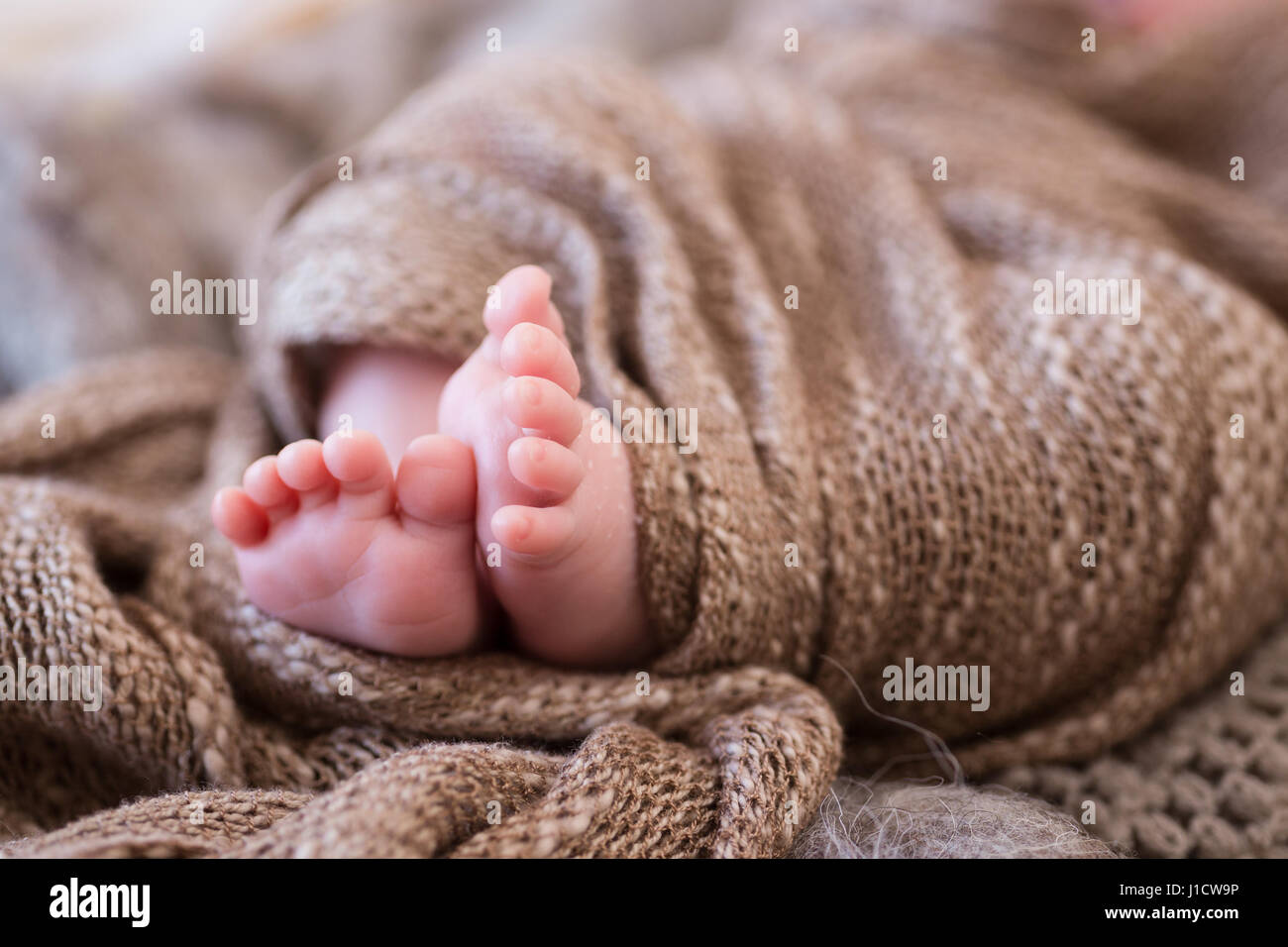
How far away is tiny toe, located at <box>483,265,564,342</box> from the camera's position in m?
0.54

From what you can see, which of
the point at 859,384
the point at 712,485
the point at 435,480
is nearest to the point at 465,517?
the point at 435,480

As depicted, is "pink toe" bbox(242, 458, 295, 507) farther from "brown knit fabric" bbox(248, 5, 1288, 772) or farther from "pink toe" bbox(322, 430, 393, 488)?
"brown knit fabric" bbox(248, 5, 1288, 772)

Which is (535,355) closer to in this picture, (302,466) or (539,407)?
(539,407)

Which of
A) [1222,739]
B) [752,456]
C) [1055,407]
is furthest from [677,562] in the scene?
[1222,739]

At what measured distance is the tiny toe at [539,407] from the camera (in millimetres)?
478

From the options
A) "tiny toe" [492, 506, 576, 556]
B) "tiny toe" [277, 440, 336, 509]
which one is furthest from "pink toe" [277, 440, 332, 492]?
"tiny toe" [492, 506, 576, 556]

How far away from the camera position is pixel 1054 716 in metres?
0.68

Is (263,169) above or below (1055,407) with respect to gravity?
above

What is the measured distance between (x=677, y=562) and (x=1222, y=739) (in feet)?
1.46

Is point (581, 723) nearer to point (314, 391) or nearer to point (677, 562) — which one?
point (677, 562)

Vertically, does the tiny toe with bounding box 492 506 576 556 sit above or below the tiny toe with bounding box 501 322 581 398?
below

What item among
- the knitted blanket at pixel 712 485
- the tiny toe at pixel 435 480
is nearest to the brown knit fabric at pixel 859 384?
the knitted blanket at pixel 712 485

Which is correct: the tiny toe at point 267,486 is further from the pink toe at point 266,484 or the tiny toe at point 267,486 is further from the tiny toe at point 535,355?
the tiny toe at point 535,355

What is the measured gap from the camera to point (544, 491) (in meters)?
0.49
